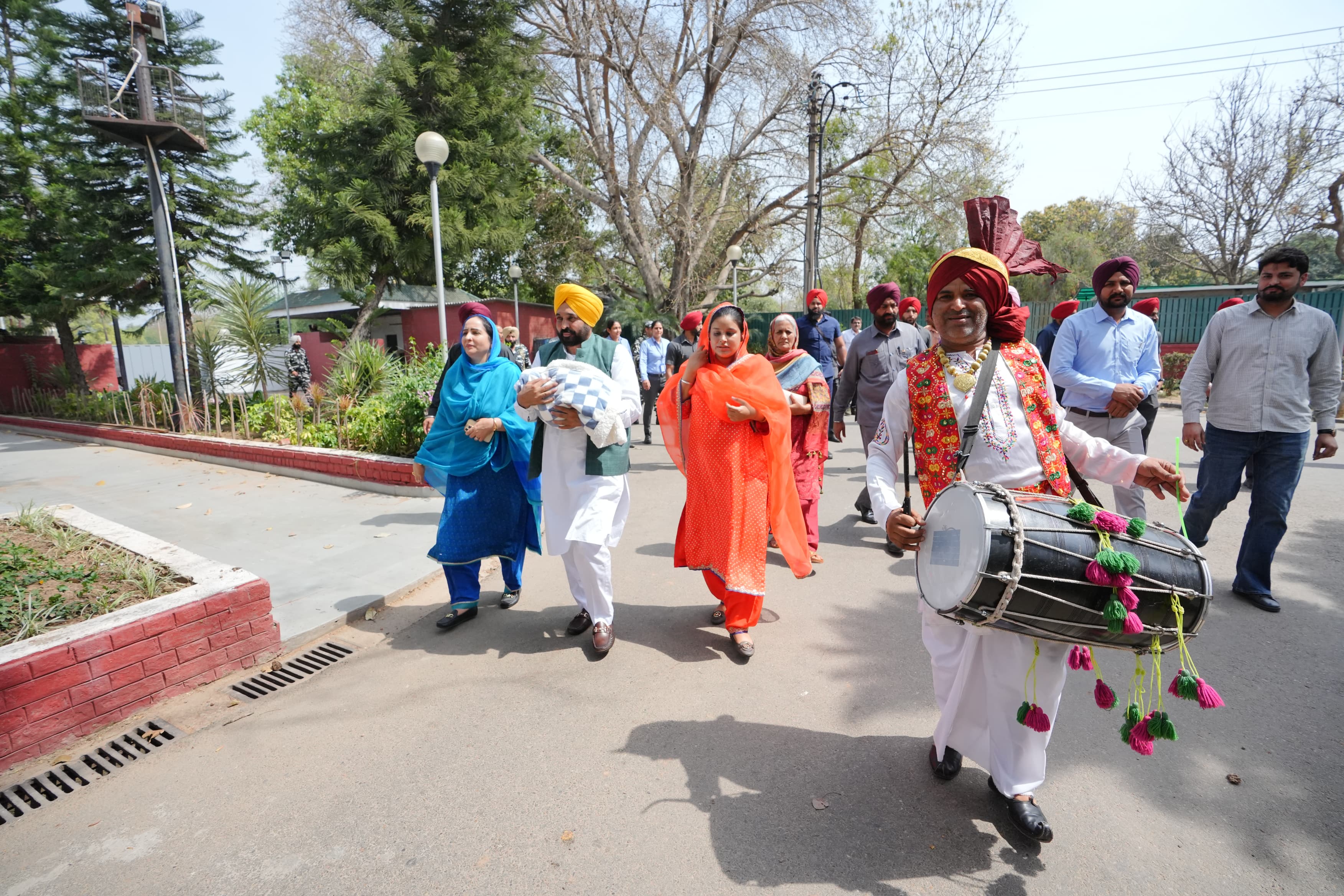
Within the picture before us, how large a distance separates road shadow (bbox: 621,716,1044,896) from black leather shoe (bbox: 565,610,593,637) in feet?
3.57

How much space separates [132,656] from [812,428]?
4.02m

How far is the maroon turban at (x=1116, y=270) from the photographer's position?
4.60 m

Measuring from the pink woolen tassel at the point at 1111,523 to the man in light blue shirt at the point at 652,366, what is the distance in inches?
337

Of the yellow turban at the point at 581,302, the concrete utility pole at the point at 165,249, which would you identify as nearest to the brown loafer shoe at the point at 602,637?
the yellow turban at the point at 581,302

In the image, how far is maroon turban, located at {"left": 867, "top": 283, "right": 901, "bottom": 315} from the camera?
5.74 m

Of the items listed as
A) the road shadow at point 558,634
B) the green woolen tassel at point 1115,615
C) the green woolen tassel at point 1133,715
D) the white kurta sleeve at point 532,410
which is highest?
the white kurta sleeve at point 532,410

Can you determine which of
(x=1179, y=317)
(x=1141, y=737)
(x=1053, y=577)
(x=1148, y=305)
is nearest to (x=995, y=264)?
(x=1053, y=577)

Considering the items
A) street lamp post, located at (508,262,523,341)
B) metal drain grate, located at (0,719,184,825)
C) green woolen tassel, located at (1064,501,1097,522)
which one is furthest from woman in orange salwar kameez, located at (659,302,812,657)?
street lamp post, located at (508,262,523,341)

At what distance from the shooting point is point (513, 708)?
3.09 metres

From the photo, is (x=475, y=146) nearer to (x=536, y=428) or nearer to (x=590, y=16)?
(x=590, y=16)

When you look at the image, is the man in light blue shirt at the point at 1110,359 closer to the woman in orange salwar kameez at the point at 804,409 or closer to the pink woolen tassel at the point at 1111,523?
the woman in orange salwar kameez at the point at 804,409

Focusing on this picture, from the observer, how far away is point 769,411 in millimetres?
3594

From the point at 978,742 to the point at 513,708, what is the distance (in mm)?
1950

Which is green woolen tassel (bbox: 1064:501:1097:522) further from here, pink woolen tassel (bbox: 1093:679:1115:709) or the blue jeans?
the blue jeans
